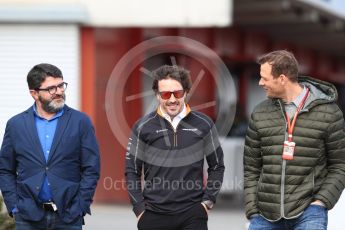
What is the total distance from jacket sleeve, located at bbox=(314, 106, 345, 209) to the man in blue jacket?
5.60 feet

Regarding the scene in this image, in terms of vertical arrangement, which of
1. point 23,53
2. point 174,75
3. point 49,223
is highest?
point 23,53

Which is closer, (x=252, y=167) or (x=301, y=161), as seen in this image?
(x=301, y=161)

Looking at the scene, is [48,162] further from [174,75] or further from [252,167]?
[252,167]

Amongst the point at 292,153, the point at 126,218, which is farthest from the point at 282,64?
the point at 126,218

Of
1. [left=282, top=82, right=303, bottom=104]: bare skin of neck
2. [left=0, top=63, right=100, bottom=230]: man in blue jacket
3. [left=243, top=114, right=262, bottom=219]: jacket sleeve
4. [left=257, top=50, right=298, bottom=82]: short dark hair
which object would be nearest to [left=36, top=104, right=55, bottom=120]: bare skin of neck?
[left=0, top=63, right=100, bottom=230]: man in blue jacket

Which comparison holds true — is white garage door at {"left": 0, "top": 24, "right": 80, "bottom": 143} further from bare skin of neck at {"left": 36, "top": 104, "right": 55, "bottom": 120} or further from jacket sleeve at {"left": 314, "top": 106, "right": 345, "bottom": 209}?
jacket sleeve at {"left": 314, "top": 106, "right": 345, "bottom": 209}

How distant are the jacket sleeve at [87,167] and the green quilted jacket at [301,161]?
1.18 m

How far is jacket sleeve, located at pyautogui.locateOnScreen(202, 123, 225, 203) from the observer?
709 cm

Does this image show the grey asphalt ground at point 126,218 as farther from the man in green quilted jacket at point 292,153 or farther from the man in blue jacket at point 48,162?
the man in green quilted jacket at point 292,153

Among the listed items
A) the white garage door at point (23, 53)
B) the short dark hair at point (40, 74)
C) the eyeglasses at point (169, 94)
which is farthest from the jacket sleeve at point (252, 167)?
the white garage door at point (23, 53)

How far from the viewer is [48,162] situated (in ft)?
23.1

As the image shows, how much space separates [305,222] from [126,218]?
8563mm

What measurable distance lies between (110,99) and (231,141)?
3.47 m

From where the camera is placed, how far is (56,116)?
717 centimetres
